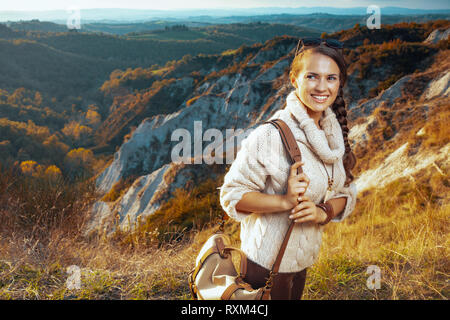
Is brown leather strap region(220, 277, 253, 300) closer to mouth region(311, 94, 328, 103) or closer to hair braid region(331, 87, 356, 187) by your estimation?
hair braid region(331, 87, 356, 187)

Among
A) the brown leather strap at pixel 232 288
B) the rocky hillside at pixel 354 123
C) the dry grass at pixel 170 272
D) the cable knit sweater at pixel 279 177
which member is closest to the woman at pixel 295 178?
the cable knit sweater at pixel 279 177

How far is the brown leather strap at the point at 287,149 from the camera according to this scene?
4.49 ft

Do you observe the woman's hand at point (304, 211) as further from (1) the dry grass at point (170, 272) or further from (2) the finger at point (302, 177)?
(1) the dry grass at point (170, 272)

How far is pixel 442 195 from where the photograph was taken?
5.24 metres

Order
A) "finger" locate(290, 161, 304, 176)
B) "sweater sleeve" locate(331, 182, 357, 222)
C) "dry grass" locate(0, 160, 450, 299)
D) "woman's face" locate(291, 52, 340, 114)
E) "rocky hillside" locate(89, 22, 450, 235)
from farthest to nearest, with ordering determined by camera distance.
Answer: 1. "rocky hillside" locate(89, 22, 450, 235)
2. "dry grass" locate(0, 160, 450, 299)
3. "sweater sleeve" locate(331, 182, 357, 222)
4. "woman's face" locate(291, 52, 340, 114)
5. "finger" locate(290, 161, 304, 176)

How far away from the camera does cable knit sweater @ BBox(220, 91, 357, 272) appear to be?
1.39m

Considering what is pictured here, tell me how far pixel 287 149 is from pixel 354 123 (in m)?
11.3

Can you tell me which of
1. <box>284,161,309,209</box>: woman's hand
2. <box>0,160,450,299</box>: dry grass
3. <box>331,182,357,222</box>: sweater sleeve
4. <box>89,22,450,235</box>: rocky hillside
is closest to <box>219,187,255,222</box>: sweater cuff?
<box>284,161,309,209</box>: woman's hand

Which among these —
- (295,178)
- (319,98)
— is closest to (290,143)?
(295,178)

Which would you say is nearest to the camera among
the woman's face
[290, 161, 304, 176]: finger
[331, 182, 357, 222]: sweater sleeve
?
[290, 161, 304, 176]: finger

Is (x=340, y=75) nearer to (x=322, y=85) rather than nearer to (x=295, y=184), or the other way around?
(x=322, y=85)

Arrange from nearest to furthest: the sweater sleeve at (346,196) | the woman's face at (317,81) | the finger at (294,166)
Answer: the finger at (294,166), the woman's face at (317,81), the sweater sleeve at (346,196)

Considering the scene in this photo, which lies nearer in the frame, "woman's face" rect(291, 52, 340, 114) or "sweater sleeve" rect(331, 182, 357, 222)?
"woman's face" rect(291, 52, 340, 114)

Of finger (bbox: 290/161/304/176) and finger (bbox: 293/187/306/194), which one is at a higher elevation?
finger (bbox: 290/161/304/176)
